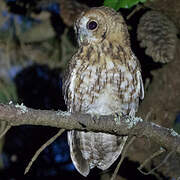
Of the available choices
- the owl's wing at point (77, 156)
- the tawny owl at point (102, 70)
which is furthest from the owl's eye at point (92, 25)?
the owl's wing at point (77, 156)

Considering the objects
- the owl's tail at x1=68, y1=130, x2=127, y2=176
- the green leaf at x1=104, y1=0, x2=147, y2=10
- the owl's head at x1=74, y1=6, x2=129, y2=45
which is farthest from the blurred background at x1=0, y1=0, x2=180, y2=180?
the green leaf at x1=104, y1=0, x2=147, y2=10

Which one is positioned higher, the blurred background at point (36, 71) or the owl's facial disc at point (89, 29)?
the owl's facial disc at point (89, 29)

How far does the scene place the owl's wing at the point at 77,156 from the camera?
8.02 feet

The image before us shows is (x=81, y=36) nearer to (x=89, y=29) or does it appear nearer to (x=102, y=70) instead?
(x=89, y=29)

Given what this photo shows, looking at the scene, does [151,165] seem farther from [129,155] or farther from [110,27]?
[110,27]

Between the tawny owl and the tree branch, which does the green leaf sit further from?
the tree branch

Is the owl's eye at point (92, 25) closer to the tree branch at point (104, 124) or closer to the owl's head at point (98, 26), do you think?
the owl's head at point (98, 26)

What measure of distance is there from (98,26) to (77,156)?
0.86 metres

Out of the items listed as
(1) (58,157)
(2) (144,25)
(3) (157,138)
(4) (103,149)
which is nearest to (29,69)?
(1) (58,157)

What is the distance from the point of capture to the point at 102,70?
2.22 metres

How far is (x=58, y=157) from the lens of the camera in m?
2.93

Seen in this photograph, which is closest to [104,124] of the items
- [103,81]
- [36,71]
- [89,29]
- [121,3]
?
[103,81]

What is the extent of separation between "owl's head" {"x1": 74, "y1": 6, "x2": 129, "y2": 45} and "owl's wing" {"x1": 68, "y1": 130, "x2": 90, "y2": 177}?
61 cm

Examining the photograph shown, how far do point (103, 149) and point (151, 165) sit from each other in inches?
14.5
